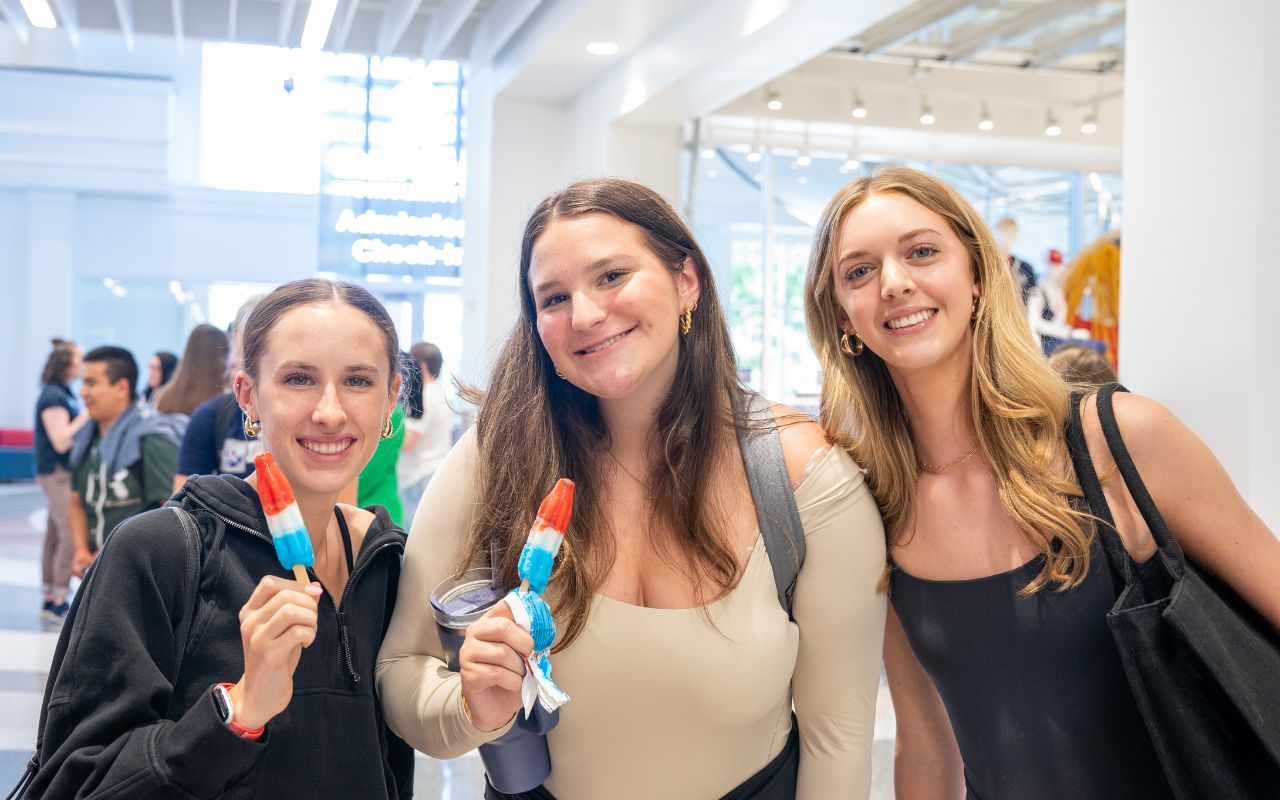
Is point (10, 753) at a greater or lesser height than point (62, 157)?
lesser

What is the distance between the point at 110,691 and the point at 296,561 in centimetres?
27

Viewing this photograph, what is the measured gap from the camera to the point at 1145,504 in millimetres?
1666

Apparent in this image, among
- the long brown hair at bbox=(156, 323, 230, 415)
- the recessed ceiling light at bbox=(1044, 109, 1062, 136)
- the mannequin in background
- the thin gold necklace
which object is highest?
the recessed ceiling light at bbox=(1044, 109, 1062, 136)

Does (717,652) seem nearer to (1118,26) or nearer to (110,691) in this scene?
(110,691)

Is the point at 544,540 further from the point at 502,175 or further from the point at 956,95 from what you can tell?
the point at 956,95

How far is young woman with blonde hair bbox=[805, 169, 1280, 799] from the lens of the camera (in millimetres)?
1719

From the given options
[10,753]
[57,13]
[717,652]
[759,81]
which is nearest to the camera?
[717,652]

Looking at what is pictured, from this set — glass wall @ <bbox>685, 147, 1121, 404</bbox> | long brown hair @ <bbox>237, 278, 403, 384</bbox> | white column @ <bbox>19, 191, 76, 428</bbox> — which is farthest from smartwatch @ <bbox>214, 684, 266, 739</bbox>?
white column @ <bbox>19, 191, 76, 428</bbox>

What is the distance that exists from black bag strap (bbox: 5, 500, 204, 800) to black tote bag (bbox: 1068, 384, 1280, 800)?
130cm

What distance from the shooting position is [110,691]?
1.40 meters

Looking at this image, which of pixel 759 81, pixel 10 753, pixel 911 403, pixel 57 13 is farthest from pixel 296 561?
pixel 57 13

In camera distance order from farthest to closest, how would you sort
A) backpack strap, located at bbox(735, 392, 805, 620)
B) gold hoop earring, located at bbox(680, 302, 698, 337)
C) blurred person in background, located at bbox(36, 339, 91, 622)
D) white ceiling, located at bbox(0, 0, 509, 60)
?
1. white ceiling, located at bbox(0, 0, 509, 60)
2. blurred person in background, located at bbox(36, 339, 91, 622)
3. gold hoop earring, located at bbox(680, 302, 698, 337)
4. backpack strap, located at bbox(735, 392, 805, 620)

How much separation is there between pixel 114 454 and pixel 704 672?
14.4 ft

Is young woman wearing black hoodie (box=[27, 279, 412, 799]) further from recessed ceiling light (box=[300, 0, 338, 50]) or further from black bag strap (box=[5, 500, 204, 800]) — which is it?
recessed ceiling light (box=[300, 0, 338, 50])
